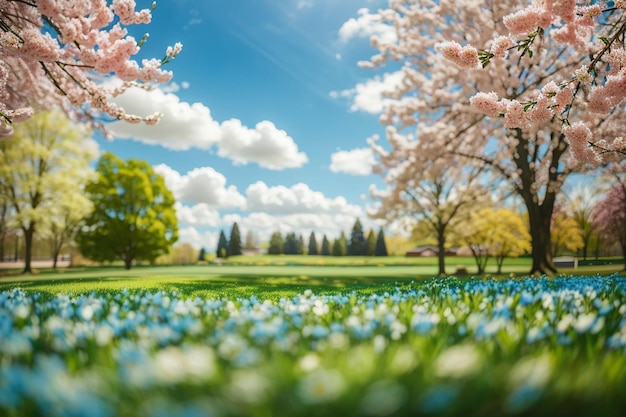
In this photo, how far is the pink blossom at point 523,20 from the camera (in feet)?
21.0

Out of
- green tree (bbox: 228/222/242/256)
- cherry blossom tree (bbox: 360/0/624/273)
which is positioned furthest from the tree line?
cherry blossom tree (bbox: 360/0/624/273)

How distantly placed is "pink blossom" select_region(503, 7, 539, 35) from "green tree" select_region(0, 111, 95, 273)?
2857 centimetres

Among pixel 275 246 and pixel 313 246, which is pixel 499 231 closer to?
pixel 275 246

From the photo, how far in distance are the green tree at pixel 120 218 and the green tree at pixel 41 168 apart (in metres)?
1.81

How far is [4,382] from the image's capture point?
1908 millimetres

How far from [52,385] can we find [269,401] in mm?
917

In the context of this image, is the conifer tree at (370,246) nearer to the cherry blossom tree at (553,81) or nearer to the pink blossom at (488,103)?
the cherry blossom tree at (553,81)

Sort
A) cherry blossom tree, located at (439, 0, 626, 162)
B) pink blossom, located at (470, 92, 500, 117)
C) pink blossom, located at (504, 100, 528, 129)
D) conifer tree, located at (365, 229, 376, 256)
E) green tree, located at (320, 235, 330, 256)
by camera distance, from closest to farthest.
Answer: cherry blossom tree, located at (439, 0, 626, 162), pink blossom, located at (504, 100, 528, 129), pink blossom, located at (470, 92, 500, 117), conifer tree, located at (365, 229, 376, 256), green tree, located at (320, 235, 330, 256)

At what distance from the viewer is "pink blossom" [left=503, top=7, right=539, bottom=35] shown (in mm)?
6391

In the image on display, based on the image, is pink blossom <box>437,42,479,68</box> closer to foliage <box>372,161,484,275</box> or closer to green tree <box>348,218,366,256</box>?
foliage <box>372,161,484,275</box>

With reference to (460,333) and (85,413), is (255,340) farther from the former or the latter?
(460,333)

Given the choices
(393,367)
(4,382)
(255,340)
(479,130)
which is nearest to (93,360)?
(4,382)

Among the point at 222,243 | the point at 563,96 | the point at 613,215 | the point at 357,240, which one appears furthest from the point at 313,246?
the point at 563,96

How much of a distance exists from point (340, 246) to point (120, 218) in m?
65.1
